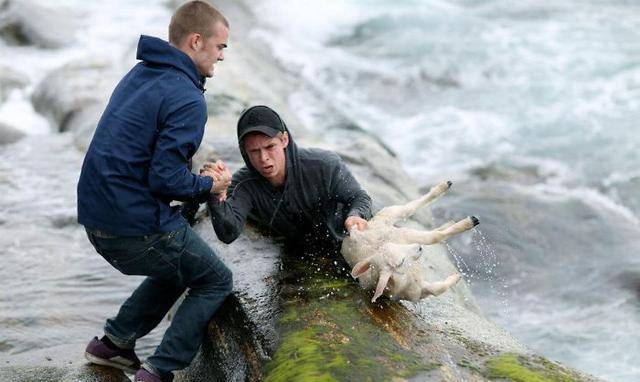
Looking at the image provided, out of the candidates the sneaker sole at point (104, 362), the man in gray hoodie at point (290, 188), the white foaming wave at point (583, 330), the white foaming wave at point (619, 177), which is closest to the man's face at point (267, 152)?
the man in gray hoodie at point (290, 188)

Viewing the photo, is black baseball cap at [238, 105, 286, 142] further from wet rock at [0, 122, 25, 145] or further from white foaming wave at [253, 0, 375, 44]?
white foaming wave at [253, 0, 375, 44]

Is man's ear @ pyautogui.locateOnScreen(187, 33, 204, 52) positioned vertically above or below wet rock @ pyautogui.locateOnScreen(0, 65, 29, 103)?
above

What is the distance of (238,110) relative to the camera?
416 inches

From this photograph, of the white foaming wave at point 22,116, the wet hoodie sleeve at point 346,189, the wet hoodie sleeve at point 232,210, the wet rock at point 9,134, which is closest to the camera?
the wet hoodie sleeve at point 232,210

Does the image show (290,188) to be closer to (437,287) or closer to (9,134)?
(437,287)

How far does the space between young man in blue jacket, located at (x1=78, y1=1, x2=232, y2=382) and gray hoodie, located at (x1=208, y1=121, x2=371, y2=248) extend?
0.66 m

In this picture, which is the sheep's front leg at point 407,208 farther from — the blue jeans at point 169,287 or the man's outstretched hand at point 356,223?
the blue jeans at point 169,287

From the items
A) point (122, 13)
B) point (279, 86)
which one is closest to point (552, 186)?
point (279, 86)

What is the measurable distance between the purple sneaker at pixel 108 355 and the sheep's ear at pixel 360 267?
63.1 inches

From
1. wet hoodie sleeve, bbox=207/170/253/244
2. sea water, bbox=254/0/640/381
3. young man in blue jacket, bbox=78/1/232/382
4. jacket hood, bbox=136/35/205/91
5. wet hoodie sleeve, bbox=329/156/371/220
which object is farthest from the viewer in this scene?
sea water, bbox=254/0/640/381

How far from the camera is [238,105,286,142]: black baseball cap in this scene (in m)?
5.07

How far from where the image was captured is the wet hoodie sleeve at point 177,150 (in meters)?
4.30

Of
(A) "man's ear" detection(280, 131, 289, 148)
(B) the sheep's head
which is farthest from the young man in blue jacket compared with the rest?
(B) the sheep's head

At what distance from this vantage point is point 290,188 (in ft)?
17.9
